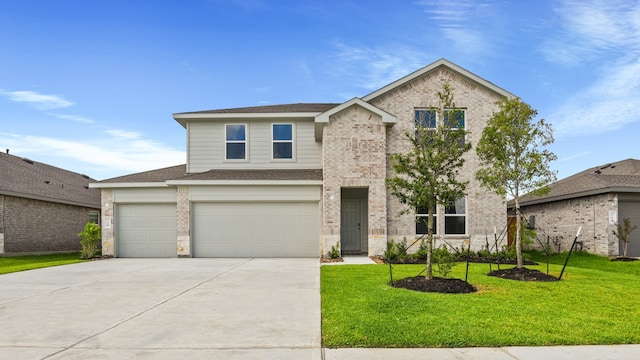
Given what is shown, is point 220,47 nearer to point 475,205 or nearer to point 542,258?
point 475,205

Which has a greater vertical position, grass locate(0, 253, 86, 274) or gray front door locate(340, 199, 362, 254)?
gray front door locate(340, 199, 362, 254)

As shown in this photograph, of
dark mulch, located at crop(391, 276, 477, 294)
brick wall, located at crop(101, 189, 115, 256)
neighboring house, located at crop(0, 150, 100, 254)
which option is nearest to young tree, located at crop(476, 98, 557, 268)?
dark mulch, located at crop(391, 276, 477, 294)

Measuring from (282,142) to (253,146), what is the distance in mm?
1299

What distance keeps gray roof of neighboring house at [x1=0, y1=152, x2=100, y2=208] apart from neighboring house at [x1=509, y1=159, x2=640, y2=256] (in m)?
22.5

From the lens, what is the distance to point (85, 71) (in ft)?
56.6

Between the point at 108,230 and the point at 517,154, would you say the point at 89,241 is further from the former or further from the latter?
the point at 517,154

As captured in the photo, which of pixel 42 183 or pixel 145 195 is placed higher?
pixel 42 183

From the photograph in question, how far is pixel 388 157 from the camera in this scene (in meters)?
16.5

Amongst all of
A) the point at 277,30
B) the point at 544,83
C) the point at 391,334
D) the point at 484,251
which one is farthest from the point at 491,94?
the point at 391,334

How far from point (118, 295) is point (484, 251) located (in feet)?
41.9

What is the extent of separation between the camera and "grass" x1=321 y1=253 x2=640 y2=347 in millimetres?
5492

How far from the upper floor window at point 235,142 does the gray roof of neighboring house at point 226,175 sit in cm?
76

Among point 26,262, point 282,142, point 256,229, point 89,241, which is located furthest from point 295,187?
point 26,262

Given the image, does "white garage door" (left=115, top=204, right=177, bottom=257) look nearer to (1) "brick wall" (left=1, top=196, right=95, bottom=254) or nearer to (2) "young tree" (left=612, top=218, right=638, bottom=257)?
(1) "brick wall" (left=1, top=196, right=95, bottom=254)
